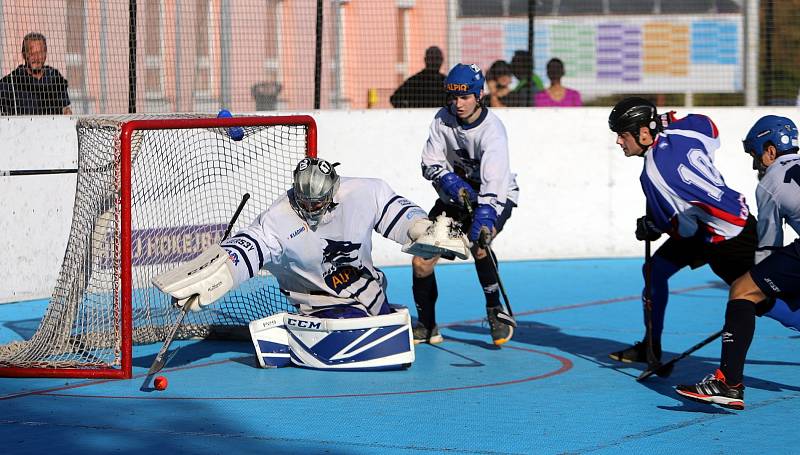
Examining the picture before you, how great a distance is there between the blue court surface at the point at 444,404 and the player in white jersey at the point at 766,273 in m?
0.16

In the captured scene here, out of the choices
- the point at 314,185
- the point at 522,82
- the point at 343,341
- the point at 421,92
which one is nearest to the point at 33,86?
the point at 421,92

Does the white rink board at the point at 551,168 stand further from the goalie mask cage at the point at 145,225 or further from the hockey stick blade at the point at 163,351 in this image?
the hockey stick blade at the point at 163,351

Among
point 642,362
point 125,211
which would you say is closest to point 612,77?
point 642,362

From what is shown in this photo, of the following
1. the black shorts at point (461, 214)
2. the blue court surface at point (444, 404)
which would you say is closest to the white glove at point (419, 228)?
the blue court surface at point (444, 404)

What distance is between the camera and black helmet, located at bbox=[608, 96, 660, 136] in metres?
6.46

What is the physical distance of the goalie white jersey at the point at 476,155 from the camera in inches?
296

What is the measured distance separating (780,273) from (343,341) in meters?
2.30

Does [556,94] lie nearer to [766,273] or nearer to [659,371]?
[659,371]

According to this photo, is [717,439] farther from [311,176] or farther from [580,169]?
[580,169]

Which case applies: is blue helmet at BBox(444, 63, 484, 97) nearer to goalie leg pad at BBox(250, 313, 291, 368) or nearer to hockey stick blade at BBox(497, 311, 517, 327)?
hockey stick blade at BBox(497, 311, 517, 327)

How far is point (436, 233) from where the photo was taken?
22.1 feet

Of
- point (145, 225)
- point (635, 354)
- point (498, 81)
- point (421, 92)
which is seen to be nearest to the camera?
point (635, 354)

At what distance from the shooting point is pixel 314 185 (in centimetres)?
655

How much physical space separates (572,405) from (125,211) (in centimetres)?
249
